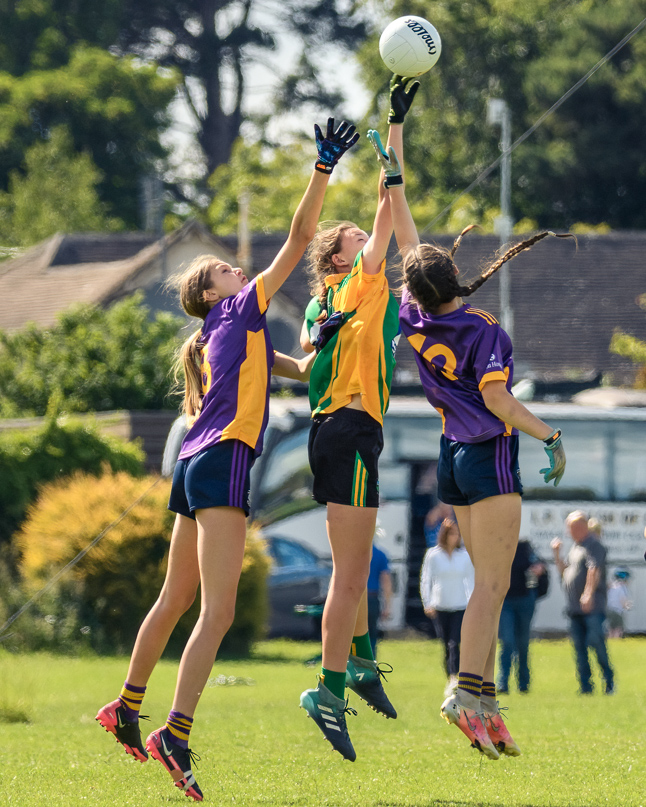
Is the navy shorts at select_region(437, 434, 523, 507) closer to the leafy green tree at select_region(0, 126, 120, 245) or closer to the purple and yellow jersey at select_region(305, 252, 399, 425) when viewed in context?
the purple and yellow jersey at select_region(305, 252, 399, 425)

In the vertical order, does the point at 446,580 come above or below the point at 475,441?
below

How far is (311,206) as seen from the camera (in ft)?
18.4

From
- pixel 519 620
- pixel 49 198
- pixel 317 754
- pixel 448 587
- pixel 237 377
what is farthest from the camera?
pixel 49 198

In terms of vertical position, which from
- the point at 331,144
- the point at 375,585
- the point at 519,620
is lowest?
the point at 519,620

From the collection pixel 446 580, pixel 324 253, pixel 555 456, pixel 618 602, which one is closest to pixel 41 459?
pixel 446 580

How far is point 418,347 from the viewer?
19.1 ft

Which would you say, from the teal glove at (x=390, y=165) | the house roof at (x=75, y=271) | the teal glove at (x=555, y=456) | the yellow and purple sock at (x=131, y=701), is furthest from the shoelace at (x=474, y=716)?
the house roof at (x=75, y=271)

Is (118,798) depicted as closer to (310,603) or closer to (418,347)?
(418,347)

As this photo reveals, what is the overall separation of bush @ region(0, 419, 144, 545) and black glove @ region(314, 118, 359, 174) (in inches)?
502

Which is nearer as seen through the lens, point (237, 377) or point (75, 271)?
point (237, 377)

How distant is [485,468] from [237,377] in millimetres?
1202

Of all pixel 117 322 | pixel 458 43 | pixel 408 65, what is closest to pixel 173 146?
pixel 458 43

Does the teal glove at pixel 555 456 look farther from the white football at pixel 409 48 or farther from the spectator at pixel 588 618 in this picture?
the spectator at pixel 588 618

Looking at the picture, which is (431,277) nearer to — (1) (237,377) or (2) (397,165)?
(2) (397,165)
